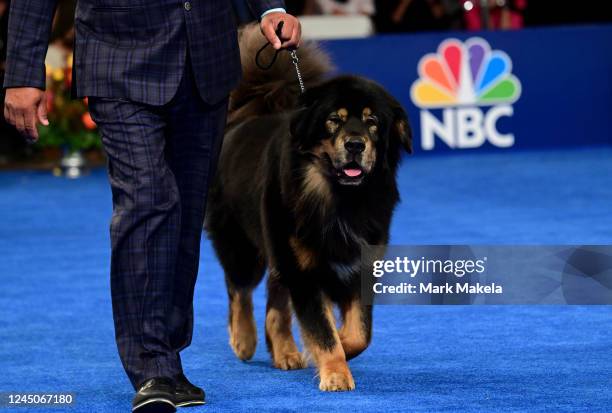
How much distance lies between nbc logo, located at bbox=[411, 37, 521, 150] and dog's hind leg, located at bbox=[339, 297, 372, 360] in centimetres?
736

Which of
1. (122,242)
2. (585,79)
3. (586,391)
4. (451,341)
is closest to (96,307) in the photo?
(451,341)

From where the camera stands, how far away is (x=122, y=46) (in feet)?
13.0

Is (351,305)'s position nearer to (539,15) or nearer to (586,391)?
(586,391)

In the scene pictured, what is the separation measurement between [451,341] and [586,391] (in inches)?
41.9

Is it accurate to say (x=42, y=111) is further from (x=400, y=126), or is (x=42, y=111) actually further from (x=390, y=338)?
(x=390, y=338)

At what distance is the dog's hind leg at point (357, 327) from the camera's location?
15.0ft

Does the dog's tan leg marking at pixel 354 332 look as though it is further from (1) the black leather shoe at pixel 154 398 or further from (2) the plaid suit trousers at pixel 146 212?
(1) the black leather shoe at pixel 154 398

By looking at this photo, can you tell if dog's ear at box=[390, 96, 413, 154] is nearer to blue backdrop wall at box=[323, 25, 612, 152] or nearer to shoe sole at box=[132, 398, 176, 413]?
shoe sole at box=[132, 398, 176, 413]

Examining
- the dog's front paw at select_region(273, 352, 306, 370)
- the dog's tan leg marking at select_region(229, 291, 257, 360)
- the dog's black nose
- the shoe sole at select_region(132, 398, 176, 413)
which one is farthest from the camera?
the dog's tan leg marking at select_region(229, 291, 257, 360)

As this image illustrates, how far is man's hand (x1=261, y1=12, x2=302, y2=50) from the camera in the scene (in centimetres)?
415

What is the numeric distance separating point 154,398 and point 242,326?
122 centimetres
